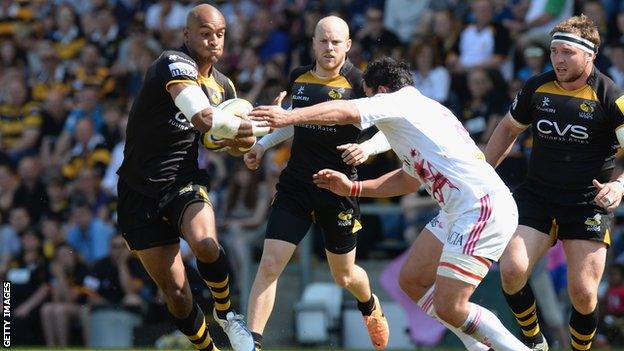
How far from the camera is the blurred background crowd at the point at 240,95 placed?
576 inches

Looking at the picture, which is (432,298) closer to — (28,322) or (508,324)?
Answer: (508,324)

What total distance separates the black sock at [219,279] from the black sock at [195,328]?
0.16 m

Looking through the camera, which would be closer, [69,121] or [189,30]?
[189,30]

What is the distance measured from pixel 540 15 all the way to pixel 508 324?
3745 millimetres

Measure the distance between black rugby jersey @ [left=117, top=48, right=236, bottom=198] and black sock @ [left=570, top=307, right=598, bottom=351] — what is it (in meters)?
3.12

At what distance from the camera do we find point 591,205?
976cm

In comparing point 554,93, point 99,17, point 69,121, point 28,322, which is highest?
point 554,93

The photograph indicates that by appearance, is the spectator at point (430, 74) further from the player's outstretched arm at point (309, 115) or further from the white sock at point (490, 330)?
the player's outstretched arm at point (309, 115)

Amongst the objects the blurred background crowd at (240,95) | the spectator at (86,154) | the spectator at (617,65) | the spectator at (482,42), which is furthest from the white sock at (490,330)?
the spectator at (86,154)

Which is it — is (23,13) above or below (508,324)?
above

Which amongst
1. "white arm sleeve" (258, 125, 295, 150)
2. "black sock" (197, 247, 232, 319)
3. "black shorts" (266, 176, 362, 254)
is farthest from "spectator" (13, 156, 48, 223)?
"black sock" (197, 247, 232, 319)

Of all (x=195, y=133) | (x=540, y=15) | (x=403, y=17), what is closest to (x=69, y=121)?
(x=403, y=17)

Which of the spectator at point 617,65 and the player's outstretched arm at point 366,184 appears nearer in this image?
the player's outstretched arm at point 366,184

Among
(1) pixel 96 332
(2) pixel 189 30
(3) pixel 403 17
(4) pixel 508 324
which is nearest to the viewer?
(2) pixel 189 30
